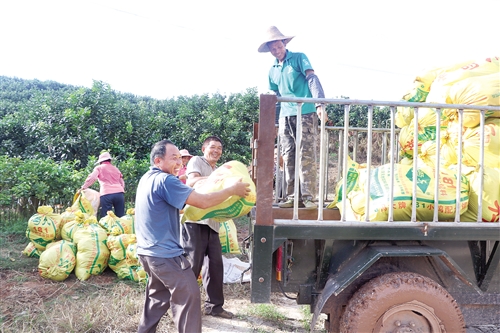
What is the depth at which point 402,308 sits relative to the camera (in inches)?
96.9

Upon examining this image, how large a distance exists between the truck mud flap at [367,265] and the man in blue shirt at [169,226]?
31.3 inches

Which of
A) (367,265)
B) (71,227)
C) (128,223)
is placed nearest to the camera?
(367,265)

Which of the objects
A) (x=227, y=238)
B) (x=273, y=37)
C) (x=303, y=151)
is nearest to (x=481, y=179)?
(x=303, y=151)

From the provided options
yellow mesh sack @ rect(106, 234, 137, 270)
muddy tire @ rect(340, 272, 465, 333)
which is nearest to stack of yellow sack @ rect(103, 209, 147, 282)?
yellow mesh sack @ rect(106, 234, 137, 270)

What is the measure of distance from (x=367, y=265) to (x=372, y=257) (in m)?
0.06

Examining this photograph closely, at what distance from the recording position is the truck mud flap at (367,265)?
2385 millimetres

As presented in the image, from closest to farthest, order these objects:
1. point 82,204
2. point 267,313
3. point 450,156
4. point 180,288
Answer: point 180,288, point 450,156, point 267,313, point 82,204

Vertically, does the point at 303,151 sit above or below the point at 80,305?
above

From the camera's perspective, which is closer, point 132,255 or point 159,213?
point 159,213

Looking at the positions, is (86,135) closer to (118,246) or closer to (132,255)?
(118,246)

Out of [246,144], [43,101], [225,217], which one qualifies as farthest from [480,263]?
[43,101]

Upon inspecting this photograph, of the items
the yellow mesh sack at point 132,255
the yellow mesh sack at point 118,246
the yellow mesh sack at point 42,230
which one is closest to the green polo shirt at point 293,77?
the yellow mesh sack at point 132,255

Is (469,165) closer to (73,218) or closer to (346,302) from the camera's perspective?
(346,302)

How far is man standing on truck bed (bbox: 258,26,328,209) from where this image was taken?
337 centimetres
